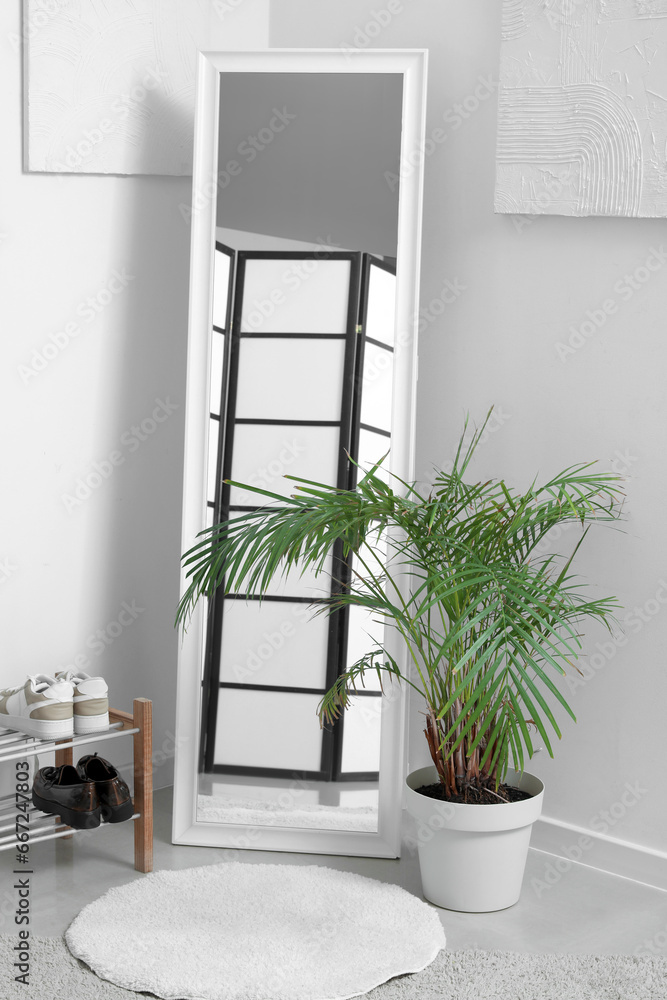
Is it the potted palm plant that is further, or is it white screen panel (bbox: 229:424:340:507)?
white screen panel (bbox: 229:424:340:507)

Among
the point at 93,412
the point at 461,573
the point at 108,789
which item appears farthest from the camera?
the point at 93,412

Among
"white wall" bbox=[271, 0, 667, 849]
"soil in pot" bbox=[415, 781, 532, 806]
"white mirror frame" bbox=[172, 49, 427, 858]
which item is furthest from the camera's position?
"white mirror frame" bbox=[172, 49, 427, 858]

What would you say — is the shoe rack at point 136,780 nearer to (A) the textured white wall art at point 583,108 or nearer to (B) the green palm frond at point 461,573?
(B) the green palm frond at point 461,573

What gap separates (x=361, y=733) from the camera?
7.70ft

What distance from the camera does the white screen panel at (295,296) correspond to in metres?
2.37

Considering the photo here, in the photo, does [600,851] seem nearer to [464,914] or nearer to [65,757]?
[464,914]

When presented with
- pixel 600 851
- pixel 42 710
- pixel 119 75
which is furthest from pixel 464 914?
pixel 119 75

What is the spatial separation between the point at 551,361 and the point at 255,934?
1451 millimetres

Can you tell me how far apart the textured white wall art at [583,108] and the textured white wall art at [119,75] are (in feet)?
2.86

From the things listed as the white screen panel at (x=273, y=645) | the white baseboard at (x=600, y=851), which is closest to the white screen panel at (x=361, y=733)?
the white screen panel at (x=273, y=645)

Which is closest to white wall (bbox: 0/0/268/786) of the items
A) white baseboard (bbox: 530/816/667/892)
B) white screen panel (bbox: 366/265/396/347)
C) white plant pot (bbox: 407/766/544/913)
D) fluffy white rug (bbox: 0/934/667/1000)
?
white screen panel (bbox: 366/265/396/347)

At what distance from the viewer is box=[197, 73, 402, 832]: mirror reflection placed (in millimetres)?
2354

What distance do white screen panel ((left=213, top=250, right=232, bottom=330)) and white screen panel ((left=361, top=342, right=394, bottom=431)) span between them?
1.26 feet

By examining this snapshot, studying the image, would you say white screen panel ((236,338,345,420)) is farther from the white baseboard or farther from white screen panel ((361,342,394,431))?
the white baseboard
